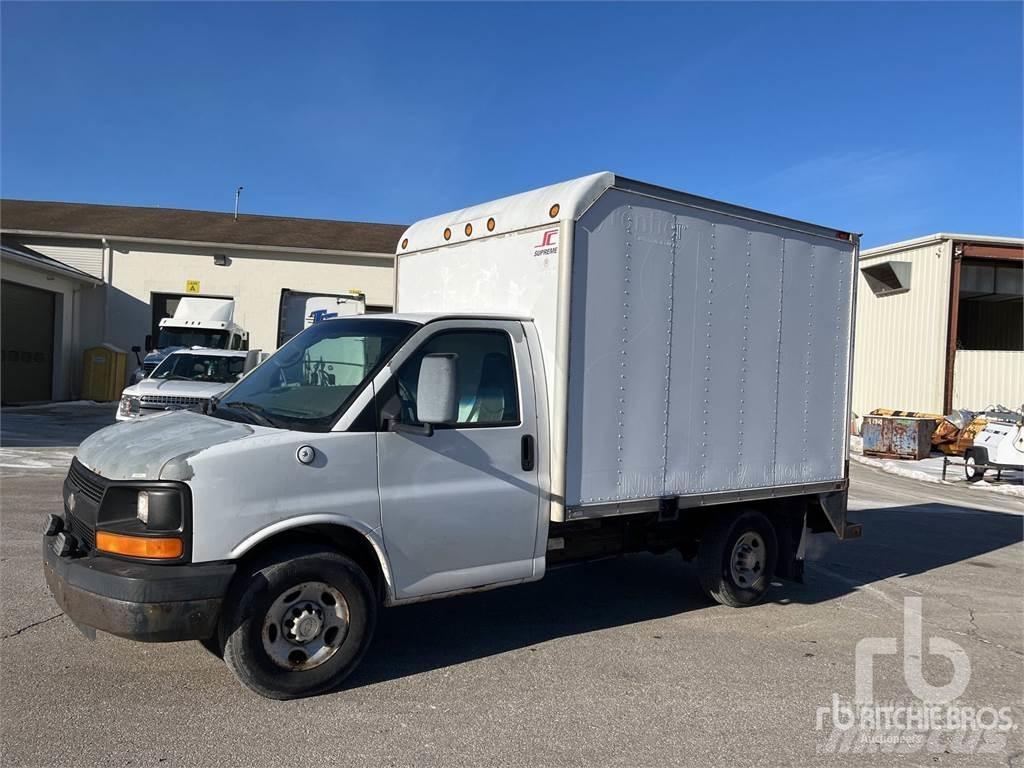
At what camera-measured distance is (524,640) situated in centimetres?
549

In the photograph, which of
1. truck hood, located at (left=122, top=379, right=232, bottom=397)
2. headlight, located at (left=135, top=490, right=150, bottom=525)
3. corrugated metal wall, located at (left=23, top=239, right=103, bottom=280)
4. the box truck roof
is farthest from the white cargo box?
corrugated metal wall, located at (left=23, top=239, right=103, bottom=280)

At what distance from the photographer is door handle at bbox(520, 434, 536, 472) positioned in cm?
498

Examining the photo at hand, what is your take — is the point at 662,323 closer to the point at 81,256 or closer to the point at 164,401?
the point at 164,401

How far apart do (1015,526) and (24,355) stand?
77.4 feet

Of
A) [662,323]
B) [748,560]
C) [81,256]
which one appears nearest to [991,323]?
[748,560]

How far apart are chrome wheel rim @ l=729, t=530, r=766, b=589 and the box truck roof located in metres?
2.50

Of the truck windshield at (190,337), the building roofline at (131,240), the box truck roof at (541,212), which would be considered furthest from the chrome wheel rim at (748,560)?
the building roofline at (131,240)

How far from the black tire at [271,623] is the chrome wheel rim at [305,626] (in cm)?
2

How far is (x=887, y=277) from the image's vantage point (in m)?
25.2

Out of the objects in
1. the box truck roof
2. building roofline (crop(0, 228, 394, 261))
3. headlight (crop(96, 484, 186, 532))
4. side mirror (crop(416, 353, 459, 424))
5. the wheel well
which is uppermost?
building roofline (crop(0, 228, 394, 261))

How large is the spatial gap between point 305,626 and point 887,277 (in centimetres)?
2490

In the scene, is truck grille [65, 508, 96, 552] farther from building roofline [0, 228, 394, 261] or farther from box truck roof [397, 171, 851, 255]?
building roofline [0, 228, 394, 261]

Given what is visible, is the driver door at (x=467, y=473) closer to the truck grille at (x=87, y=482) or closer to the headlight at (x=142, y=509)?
the headlight at (x=142, y=509)

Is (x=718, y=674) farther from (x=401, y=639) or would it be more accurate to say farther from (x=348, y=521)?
(x=348, y=521)
